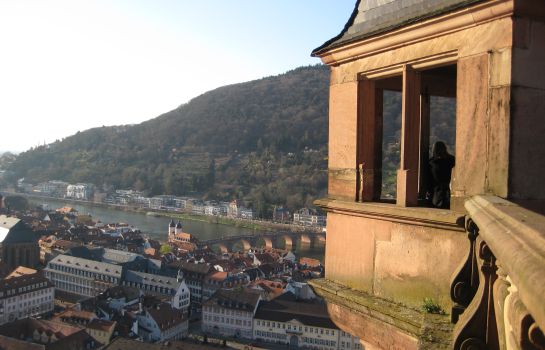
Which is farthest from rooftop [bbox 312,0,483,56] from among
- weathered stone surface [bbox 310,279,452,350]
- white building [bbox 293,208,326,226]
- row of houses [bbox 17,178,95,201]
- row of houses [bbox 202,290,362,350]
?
row of houses [bbox 17,178,95,201]

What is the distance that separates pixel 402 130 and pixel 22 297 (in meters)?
41.6

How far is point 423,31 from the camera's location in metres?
3.38

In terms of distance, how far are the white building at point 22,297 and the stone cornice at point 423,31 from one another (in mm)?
40833

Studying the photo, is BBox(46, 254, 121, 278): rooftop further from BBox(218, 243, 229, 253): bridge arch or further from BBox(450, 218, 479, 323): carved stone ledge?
BBox(450, 218, 479, 323): carved stone ledge

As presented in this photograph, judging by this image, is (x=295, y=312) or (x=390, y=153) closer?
(x=295, y=312)

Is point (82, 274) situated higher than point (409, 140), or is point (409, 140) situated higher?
point (409, 140)

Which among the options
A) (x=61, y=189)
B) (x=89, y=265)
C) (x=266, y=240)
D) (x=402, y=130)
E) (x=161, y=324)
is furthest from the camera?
(x=61, y=189)

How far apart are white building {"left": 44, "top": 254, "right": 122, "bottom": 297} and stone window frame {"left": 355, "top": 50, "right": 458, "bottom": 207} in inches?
1785

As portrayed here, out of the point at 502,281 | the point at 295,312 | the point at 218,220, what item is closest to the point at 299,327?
the point at 295,312

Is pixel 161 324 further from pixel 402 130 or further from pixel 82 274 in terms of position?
pixel 402 130

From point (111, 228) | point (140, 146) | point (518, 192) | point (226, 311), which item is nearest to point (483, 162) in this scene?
point (518, 192)

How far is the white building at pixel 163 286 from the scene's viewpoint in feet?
141

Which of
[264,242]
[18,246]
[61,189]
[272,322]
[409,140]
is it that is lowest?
[264,242]

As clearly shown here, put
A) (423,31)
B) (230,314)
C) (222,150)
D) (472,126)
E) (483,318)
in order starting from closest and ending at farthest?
1. (483,318)
2. (472,126)
3. (423,31)
4. (230,314)
5. (222,150)
